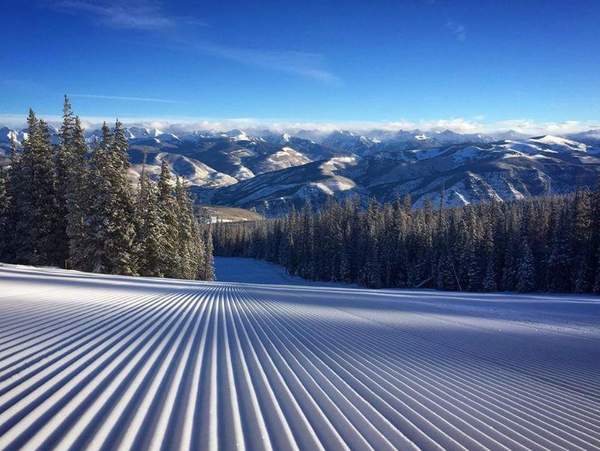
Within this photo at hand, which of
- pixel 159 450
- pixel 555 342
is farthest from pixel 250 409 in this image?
pixel 555 342

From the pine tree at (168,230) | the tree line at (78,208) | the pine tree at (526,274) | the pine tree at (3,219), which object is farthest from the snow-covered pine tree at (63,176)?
the pine tree at (526,274)

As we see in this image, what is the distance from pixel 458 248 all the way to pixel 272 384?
175 ft

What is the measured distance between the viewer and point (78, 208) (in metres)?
28.9

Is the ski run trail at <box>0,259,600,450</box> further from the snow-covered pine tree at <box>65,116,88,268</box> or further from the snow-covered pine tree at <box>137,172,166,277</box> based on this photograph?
the snow-covered pine tree at <box>137,172,166,277</box>

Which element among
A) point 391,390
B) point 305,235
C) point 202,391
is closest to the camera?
point 202,391

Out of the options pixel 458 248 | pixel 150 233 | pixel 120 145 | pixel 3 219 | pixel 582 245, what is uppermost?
pixel 120 145

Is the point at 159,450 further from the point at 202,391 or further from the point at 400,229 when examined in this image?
the point at 400,229

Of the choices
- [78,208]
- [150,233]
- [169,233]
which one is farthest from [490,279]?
[78,208]

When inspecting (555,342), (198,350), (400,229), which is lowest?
(555,342)

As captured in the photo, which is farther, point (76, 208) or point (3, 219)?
point (3, 219)

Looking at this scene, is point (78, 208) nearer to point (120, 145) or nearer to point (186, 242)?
point (120, 145)

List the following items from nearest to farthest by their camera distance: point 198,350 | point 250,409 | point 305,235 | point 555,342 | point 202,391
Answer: point 250,409
point 202,391
point 198,350
point 555,342
point 305,235

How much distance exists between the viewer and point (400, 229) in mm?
65812

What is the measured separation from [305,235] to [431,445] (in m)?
78.1
